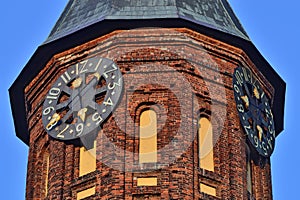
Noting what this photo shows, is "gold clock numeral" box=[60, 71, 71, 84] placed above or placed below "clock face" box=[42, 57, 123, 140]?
above

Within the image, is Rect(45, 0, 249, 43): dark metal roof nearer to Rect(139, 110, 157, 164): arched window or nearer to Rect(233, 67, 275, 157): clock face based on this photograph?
Rect(233, 67, 275, 157): clock face

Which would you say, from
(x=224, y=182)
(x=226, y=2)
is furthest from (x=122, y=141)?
(x=226, y=2)

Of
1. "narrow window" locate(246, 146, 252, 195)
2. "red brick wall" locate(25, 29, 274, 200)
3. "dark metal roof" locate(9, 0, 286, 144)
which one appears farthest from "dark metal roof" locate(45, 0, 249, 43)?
"narrow window" locate(246, 146, 252, 195)

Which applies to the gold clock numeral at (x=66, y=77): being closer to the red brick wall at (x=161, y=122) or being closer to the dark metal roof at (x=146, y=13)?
the red brick wall at (x=161, y=122)

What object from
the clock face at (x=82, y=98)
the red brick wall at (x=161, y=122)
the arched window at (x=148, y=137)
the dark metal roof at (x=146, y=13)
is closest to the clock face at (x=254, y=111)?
the red brick wall at (x=161, y=122)

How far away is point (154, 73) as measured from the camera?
31.2 m

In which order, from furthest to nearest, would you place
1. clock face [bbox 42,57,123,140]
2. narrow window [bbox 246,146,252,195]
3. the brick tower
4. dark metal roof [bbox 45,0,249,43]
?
1. dark metal roof [bbox 45,0,249,43]
2. narrow window [bbox 246,146,252,195]
3. clock face [bbox 42,57,123,140]
4. the brick tower

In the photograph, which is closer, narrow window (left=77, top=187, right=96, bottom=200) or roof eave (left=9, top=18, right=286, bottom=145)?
narrow window (left=77, top=187, right=96, bottom=200)

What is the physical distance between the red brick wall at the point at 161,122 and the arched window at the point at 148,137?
0.46 feet

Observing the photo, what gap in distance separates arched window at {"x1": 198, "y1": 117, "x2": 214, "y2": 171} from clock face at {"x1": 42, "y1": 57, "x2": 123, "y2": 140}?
82.3 inches

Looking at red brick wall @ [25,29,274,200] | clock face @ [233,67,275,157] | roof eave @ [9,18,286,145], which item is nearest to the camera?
red brick wall @ [25,29,274,200]

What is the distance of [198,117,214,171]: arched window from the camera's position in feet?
99.4

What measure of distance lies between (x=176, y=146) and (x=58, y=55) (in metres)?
4.39

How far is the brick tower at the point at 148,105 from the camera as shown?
29.8 metres
